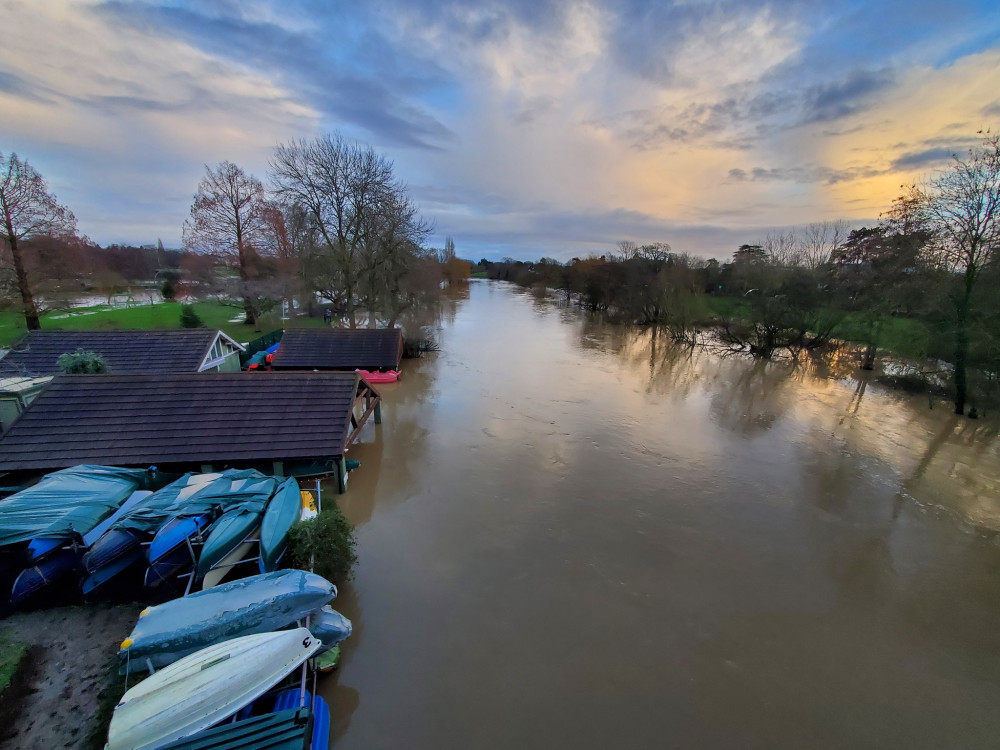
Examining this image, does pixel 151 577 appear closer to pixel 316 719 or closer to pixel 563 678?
pixel 316 719

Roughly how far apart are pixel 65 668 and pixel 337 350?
14094 millimetres

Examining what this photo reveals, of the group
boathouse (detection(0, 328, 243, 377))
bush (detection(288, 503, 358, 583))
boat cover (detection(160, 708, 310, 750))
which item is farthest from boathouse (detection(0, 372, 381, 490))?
boat cover (detection(160, 708, 310, 750))

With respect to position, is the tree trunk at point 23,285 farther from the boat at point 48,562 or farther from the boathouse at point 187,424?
the boat at point 48,562

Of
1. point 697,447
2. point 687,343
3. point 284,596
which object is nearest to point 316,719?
point 284,596

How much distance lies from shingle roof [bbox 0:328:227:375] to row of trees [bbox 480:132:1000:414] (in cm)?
2597

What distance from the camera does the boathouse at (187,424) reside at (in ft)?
25.9

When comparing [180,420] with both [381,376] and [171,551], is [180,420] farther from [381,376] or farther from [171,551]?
[381,376]

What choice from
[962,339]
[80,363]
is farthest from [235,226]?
[962,339]

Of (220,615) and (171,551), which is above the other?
(171,551)

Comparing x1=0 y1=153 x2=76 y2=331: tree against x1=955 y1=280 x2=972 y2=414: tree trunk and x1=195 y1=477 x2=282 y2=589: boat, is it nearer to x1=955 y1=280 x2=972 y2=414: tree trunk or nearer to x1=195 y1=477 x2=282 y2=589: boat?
x1=195 y1=477 x2=282 y2=589: boat

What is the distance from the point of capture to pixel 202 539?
566 centimetres

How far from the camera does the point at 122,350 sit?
1265cm

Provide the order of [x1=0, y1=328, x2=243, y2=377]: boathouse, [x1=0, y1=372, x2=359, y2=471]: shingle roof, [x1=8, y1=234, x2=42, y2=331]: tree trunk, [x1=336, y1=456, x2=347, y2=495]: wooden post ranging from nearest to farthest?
[x1=0, y1=372, x2=359, y2=471]: shingle roof
[x1=336, y1=456, x2=347, y2=495]: wooden post
[x1=0, y1=328, x2=243, y2=377]: boathouse
[x1=8, y1=234, x2=42, y2=331]: tree trunk

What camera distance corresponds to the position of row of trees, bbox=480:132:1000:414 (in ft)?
47.9
